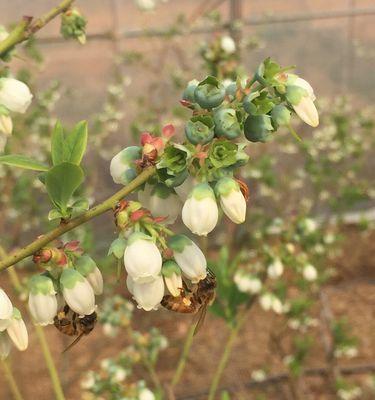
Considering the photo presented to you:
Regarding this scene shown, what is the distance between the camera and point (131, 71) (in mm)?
5574

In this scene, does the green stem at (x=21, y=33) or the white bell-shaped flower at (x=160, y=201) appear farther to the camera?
the green stem at (x=21, y=33)

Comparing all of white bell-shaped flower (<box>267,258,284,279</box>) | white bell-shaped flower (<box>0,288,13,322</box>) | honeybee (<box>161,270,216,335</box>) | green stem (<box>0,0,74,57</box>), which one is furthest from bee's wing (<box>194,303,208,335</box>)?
white bell-shaped flower (<box>267,258,284,279</box>)

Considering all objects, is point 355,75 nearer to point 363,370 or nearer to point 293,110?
point 363,370

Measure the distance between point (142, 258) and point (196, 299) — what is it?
0.50 ft

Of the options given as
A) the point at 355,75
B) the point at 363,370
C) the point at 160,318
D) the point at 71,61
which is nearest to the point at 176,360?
the point at 160,318

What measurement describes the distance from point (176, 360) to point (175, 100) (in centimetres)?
226

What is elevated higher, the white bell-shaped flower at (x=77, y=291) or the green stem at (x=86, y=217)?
the green stem at (x=86, y=217)

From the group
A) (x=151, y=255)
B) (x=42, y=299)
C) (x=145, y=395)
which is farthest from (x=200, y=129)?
(x=145, y=395)

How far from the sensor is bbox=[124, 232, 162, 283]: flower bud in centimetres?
68

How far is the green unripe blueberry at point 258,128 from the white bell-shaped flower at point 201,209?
7 centimetres

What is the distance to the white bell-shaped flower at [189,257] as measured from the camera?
0.72 m

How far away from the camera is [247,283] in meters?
1.81

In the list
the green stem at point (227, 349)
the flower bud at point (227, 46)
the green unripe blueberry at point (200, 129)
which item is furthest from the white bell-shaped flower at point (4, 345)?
the flower bud at point (227, 46)

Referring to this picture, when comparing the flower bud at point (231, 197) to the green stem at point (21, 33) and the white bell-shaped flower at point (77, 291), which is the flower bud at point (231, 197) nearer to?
the white bell-shaped flower at point (77, 291)
